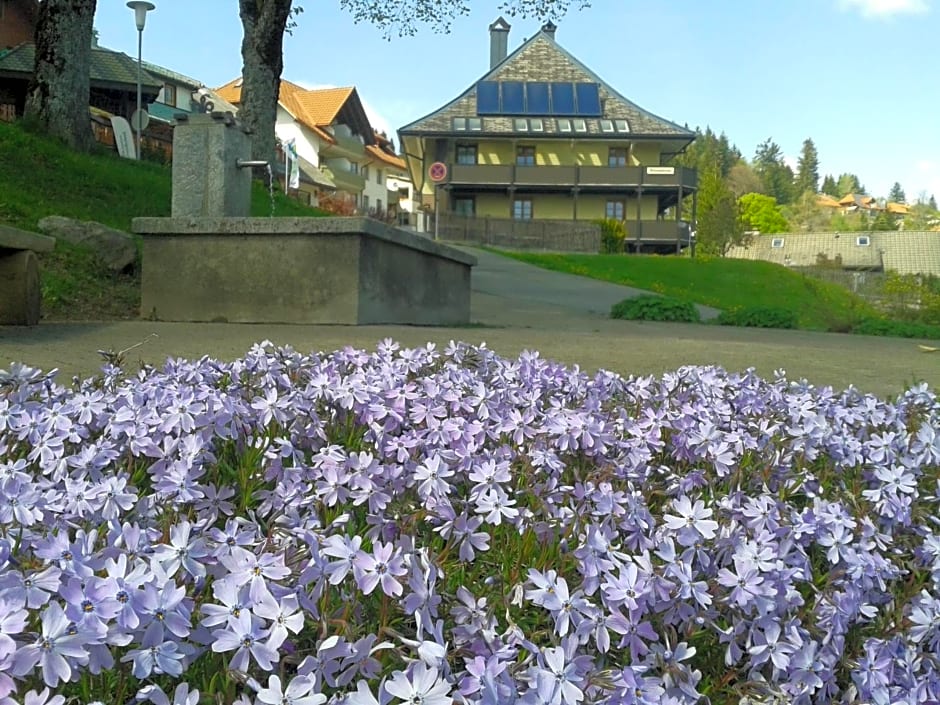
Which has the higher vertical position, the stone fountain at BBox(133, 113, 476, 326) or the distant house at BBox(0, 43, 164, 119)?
the distant house at BBox(0, 43, 164, 119)

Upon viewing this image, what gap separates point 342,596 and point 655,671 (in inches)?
18.0

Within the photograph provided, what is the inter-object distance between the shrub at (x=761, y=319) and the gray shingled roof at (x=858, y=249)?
65.0m

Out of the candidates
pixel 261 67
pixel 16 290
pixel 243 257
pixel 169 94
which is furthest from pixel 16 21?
pixel 16 290

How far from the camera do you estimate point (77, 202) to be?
975 cm

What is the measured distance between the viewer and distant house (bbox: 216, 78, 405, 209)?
Answer: 5991 centimetres

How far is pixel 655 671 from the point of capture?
133cm

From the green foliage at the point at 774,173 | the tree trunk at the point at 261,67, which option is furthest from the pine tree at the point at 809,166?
the tree trunk at the point at 261,67

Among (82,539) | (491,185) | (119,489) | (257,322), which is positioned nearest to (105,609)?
(82,539)

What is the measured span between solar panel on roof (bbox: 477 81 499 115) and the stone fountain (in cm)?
4221

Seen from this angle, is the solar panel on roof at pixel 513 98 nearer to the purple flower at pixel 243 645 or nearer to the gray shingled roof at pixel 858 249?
the gray shingled roof at pixel 858 249

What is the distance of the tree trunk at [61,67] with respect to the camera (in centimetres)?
1165

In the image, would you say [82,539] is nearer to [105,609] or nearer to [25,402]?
[105,609]

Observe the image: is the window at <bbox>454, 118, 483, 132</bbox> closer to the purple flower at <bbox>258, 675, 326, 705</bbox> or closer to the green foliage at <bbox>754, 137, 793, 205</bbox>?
the purple flower at <bbox>258, 675, 326, 705</bbox>

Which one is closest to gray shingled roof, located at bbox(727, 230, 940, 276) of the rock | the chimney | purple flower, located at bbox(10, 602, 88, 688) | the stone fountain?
the chimney
